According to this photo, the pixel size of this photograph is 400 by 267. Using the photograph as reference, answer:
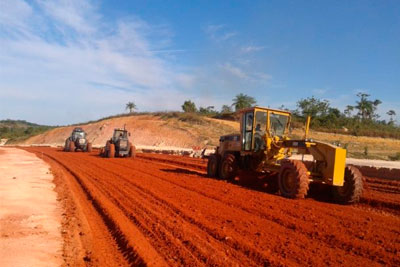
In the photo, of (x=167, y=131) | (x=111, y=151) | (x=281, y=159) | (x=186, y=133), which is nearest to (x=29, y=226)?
(x=281, y=159)

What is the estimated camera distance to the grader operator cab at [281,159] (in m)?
10.1

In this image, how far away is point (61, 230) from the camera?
23.0ft

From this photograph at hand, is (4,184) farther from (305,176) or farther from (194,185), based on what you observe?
(305,176)

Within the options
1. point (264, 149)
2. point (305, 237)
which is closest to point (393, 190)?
point (264, 149)

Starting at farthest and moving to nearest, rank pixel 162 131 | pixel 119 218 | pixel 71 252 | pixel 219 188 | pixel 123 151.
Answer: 1. pixel 162 131
2. pixel 123 151
3. pixel 219 188
4. pixel 119 218
5. pixel 71 252

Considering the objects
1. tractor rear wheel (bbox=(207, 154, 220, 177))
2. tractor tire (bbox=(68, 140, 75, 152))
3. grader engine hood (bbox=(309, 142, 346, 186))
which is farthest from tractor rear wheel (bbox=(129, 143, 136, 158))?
grader engine hood (bbox=(309, 142, 346, 186))

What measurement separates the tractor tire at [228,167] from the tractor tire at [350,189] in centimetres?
420

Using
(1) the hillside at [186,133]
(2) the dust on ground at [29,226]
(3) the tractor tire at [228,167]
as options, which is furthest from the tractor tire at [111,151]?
(1) the hillside at [186,133]

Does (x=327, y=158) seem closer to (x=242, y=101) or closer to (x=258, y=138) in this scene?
(x=258, y=138)

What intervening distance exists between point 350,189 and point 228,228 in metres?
4.55

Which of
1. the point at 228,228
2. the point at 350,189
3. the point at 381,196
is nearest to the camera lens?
the point at 228,228

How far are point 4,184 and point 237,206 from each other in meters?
7.99

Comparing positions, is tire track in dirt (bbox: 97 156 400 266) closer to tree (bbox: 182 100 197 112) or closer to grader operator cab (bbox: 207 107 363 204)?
grader operator cab (bbox: 207 107 363 204)

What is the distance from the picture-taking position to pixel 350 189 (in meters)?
10.0
